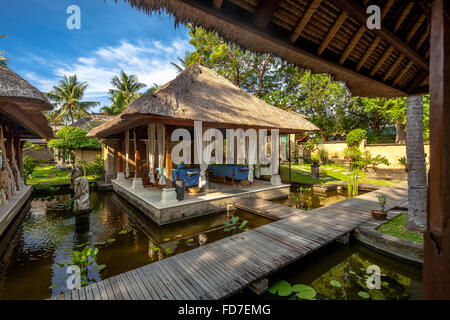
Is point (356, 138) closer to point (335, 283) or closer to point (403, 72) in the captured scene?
point (403, 72)

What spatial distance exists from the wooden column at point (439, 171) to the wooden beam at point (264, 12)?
3.35ft

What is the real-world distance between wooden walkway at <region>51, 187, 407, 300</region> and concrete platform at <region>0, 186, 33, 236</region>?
4866mm

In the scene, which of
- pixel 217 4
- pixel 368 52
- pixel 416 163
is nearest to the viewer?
pixel 217 4

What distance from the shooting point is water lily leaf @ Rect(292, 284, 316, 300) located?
2.86 m

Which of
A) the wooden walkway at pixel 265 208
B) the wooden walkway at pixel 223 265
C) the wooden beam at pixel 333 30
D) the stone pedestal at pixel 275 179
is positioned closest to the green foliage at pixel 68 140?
the wooden walkway at pixel 265 208

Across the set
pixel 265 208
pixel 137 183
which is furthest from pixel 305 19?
pixel 137 183

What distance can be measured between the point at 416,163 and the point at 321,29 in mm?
3887

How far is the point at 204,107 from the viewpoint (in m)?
7.00

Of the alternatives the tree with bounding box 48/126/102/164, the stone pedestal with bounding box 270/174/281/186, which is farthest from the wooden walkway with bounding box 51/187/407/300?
the tree with bounding box 48/126/102/164

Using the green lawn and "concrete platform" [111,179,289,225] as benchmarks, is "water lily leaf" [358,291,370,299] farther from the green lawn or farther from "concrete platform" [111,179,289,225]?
the green lawn

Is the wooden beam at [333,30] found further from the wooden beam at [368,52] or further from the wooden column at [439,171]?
the wooden column at [439,171]
